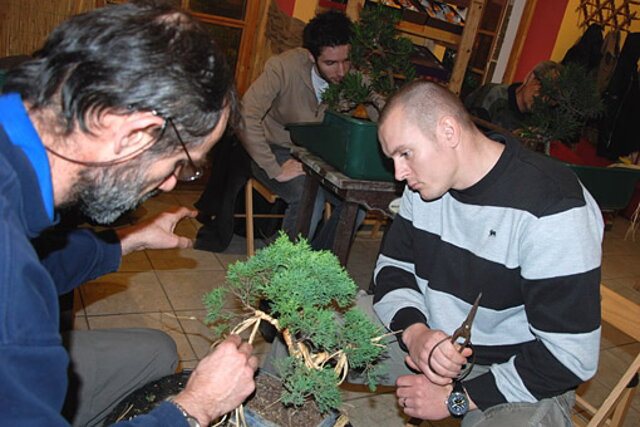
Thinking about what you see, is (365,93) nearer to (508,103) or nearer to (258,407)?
(258,407)

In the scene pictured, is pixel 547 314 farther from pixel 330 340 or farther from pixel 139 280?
pixel 139 280

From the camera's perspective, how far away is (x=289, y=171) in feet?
9.26

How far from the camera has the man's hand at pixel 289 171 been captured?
2811mm

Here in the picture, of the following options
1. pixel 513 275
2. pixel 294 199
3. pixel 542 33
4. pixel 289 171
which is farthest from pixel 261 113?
pixel 542 33

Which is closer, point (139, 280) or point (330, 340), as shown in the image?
point (330, 340)

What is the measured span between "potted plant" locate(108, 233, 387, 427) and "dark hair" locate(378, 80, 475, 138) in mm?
542

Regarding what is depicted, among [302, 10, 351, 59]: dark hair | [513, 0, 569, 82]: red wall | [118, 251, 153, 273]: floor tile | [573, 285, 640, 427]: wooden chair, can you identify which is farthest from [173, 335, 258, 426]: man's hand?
[513, 0, 569, 82]: red wall

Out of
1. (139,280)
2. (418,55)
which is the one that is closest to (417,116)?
(139,280)

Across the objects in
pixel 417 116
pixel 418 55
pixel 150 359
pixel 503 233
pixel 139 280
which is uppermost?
pixel 418 55

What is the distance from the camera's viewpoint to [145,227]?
145 centimetres

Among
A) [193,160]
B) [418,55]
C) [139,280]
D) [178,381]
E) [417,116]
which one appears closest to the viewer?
[193,160]

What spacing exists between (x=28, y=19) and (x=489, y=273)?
3.02m

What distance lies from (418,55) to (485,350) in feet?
9.43

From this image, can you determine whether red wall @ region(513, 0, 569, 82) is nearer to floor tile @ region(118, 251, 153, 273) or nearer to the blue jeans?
the blue jeans
